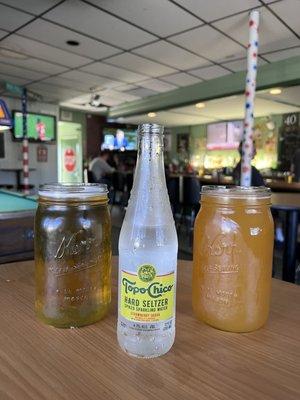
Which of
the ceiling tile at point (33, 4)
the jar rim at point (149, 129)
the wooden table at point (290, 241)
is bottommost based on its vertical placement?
the wooden table at point (290, 241)

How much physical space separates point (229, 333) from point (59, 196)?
1.24ft

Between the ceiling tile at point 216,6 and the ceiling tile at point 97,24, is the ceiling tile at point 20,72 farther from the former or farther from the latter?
the ceiling tile at point 216,6

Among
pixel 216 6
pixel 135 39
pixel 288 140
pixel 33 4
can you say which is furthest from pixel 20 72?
pixel 288 140

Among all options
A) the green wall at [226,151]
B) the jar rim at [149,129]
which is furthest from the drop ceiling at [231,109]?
the jar rim at [149,129]

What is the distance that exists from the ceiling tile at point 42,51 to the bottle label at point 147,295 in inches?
166

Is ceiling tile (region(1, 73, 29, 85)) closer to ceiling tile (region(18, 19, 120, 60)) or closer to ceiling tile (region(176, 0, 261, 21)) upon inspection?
ceiling tile (region(18, 19, 120, 60))

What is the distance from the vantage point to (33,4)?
3107mm

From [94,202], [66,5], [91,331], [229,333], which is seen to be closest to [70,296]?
[91,331]

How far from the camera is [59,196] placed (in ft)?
1.93

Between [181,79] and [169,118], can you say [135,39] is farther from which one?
[169,118]

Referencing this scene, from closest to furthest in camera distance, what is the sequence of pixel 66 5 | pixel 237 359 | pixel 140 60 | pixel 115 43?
pixel 237 359 → pixel 66 5 → pixel 115 43 → pixel 140 60

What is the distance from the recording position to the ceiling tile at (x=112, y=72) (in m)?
5.03

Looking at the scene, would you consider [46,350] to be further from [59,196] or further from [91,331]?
[59,196]

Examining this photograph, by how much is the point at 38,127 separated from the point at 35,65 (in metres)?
2.88
